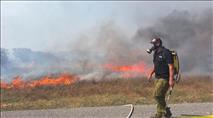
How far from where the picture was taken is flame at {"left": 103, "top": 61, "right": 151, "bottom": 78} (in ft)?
114

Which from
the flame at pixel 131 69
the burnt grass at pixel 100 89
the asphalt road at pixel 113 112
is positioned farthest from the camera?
the flame at pixel 131 69

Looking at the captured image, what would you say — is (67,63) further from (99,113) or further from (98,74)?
(99,113)

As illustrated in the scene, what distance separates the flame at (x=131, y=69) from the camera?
1369 inches

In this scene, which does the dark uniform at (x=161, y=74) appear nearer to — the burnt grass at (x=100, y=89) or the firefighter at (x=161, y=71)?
the firefighter at (x=161, y=71)

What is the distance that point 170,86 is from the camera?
10.5m

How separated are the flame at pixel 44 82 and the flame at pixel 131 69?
3.63 m

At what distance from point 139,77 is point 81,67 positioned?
23.4 ft

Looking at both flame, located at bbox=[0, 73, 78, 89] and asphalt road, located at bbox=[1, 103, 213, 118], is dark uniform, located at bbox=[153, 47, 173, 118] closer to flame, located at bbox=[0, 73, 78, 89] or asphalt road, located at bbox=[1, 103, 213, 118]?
asphalt road, located at bbox=[1, 103, 213, 118]

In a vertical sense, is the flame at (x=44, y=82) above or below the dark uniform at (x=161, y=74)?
below

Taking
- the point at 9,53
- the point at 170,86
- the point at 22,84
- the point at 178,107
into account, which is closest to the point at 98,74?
the point at 22,84

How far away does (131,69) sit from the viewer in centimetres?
3622

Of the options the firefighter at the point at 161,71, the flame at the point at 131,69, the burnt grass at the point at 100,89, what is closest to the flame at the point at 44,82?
the burnt grass at the point at 100,89

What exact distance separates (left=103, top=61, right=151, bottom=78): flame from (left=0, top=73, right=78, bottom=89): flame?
3.63m

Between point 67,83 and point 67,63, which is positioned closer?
point 67,83
